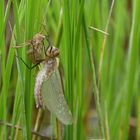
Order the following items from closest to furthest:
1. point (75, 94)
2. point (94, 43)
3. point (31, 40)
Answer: point (31, 40), point (75, 94), point (94, 43)

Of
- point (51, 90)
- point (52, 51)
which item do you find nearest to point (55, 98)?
point (51, 90)

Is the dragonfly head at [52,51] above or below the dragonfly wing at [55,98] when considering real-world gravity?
above

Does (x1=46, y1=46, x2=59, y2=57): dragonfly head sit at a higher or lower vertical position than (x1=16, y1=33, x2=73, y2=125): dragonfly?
higher

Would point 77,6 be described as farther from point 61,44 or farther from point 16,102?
point 16,102

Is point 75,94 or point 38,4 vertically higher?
point 38,4

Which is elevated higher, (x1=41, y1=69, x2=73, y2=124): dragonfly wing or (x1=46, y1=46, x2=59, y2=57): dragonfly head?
(x1=46, y1=46, x2=59, y2=57): dragonfly head

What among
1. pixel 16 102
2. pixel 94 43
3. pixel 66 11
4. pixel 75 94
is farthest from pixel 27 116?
pixel 94 43

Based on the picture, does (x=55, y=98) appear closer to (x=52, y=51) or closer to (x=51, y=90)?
(x=51, y=90)
